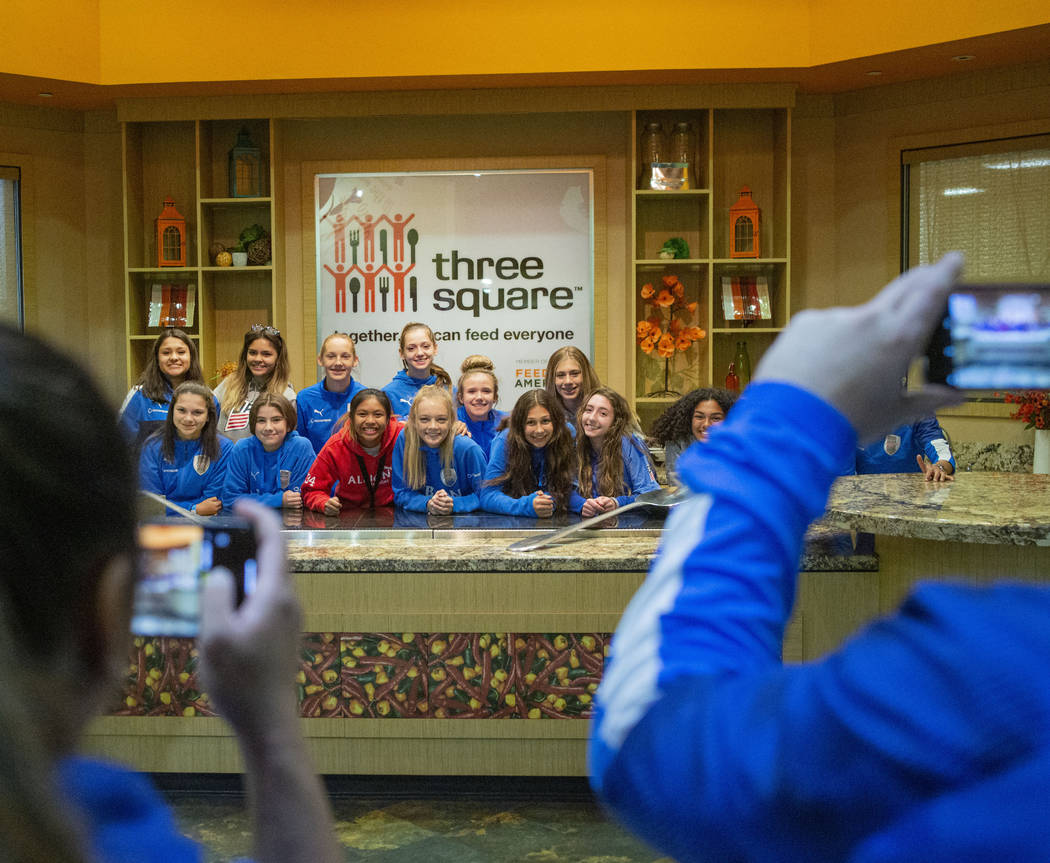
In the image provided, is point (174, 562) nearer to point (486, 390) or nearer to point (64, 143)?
point (486, 390)

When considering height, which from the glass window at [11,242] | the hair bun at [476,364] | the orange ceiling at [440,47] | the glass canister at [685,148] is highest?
the orange ceiling at [440,47]

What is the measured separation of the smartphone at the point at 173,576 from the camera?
50 centimetres

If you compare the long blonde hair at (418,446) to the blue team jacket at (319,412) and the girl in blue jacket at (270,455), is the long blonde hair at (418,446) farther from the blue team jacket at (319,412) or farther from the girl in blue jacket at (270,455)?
the blue team jacket at (319,412)

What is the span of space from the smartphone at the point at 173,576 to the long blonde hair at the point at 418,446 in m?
3.94

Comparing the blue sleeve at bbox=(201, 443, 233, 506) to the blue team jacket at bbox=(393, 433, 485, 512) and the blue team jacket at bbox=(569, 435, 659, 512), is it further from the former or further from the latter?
the blue team jacket at bbox=(569, 435, 659, 512)

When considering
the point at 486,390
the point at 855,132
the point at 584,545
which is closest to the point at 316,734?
the point at 584,545

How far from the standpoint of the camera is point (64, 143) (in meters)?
6.85

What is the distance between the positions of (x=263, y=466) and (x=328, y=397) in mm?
982

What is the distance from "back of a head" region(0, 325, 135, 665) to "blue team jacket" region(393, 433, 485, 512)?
3907 mm

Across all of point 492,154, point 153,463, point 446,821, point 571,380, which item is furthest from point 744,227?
point 446,821

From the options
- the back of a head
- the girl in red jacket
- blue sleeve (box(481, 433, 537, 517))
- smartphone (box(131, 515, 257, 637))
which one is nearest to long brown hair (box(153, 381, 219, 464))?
the girl in red jacket

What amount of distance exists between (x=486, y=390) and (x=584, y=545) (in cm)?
238

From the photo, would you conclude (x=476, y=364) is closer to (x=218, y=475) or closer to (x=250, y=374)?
(x=250, y=374)

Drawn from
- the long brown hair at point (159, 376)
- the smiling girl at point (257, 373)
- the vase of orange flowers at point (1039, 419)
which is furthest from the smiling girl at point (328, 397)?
the vase of orange flowers at point (1039, 419)
